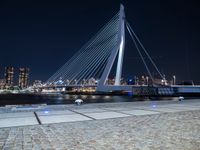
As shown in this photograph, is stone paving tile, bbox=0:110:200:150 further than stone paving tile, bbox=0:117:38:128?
No

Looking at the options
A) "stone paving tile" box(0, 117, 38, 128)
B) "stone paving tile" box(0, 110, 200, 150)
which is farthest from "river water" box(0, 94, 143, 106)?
"stone paving tile" box(0, 110, 200, 150)

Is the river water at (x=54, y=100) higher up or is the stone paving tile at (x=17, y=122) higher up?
the stone paving tile at (x=17, y=122)

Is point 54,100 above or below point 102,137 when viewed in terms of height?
below

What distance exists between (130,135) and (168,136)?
74cm

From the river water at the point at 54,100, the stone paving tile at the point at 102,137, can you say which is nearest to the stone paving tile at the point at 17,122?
the stone paving tile at the point at 102,137

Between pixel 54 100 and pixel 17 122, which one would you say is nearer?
pixel 17 122

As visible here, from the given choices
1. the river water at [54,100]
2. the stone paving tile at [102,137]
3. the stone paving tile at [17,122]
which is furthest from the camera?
the river water at [54,100]

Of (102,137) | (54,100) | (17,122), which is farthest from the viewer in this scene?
(54,100)

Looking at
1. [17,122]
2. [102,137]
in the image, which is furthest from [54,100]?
[102,137]

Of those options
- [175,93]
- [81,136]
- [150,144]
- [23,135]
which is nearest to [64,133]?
[81,136]

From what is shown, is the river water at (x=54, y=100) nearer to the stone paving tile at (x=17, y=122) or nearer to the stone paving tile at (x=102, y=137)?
the stone paving tile at (x=17, y=122)

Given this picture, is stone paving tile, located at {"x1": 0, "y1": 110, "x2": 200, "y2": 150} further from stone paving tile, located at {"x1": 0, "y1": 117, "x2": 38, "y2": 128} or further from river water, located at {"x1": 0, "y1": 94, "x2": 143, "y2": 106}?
river water, located at {"x1": 0, "y1": 94, "x2": 143, "y2": 106}

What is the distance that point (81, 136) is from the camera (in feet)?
14.1

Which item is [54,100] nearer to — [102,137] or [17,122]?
[17,122]
